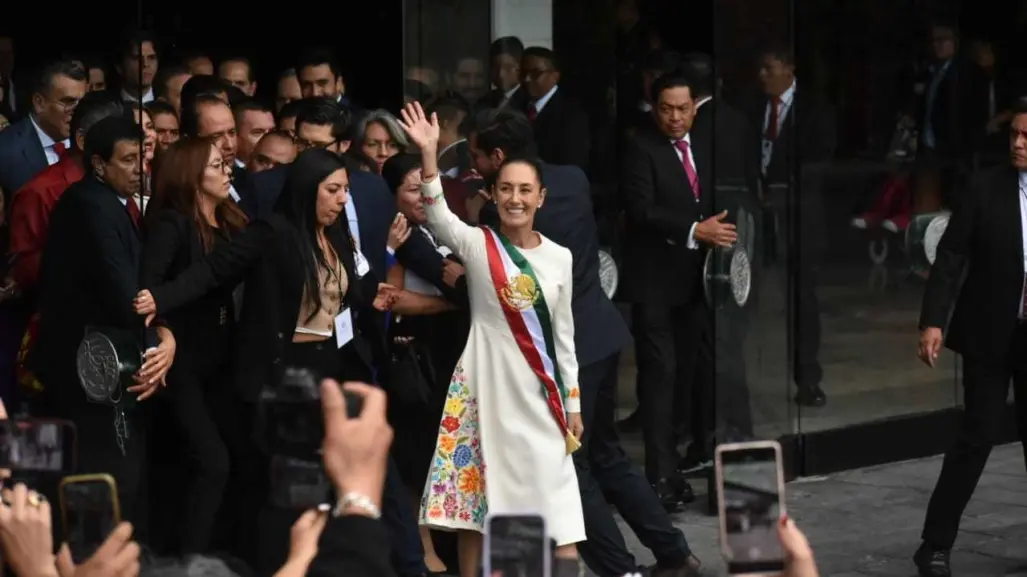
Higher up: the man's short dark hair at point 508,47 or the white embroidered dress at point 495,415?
the man's short dark hair at point 508,47

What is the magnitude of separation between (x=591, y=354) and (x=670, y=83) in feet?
6.66

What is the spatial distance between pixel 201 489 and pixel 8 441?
3.65 metres

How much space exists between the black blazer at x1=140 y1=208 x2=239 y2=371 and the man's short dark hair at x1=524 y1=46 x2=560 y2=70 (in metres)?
2.88

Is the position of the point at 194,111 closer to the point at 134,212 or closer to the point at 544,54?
the point at 134,212

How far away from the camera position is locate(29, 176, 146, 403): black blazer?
705cm

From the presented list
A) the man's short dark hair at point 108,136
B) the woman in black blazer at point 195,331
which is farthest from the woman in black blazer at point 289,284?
the man's short dark hair at point 108,136

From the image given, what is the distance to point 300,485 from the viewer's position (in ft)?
10.9

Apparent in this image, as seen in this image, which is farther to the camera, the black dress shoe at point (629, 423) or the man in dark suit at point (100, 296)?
the black dress shoe at point (629, 423)

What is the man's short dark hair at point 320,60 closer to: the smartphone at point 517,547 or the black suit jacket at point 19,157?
the black suit jacket at point 19,157

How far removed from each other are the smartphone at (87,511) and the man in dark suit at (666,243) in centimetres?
569

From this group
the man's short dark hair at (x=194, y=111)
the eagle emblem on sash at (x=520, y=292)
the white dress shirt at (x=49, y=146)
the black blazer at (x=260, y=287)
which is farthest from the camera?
the white dress shirt at (x=49, y=146)

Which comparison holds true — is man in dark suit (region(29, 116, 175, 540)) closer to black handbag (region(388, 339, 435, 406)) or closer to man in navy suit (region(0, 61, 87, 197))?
black handbag (region(388, 339, 435, 406))

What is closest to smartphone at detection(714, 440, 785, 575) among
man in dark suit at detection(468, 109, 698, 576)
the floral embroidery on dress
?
the floral embroidery on dress

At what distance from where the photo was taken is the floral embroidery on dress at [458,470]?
6926 millimetres
